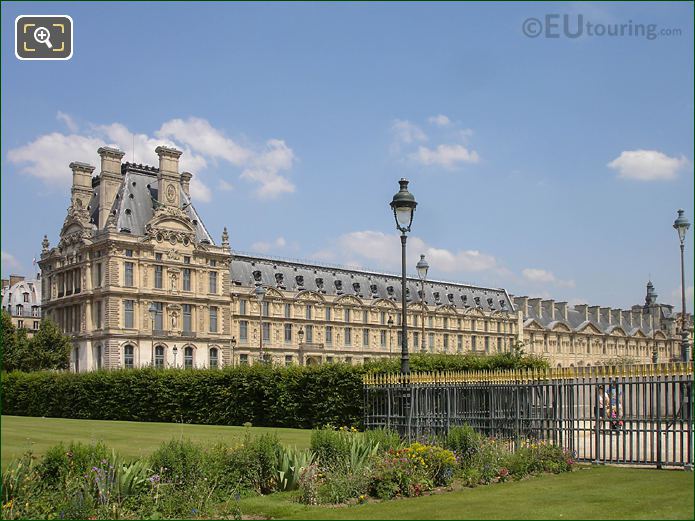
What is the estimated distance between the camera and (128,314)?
7838 cm

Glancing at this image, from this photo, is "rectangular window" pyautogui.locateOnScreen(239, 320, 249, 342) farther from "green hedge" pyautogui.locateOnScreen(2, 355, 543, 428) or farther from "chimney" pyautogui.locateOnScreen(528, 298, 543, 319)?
"chimney" pyautogui.locateOnScreen(528, 298, 543, 319)

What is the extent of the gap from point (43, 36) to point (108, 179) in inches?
2975

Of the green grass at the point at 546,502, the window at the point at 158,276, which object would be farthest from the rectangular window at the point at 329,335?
the green grass at the point at 546,502

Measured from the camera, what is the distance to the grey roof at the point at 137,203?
8055 cm

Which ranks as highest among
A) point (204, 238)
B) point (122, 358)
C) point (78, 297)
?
point (204, 238)

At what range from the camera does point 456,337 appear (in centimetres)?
11781

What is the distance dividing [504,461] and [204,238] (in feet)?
238

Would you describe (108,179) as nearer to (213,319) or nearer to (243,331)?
(213,319)

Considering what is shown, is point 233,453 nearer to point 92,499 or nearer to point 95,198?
point 92,499

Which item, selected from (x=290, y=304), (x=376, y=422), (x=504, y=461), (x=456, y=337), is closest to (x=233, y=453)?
(x=504, y=461)

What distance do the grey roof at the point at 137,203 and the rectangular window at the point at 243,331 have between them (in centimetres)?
1096

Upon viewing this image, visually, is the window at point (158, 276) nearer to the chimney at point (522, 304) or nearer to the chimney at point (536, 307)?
the chimney at point (522, 304)

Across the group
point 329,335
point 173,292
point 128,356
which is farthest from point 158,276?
point 329,335

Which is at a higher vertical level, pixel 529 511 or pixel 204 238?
pixel 204 238
